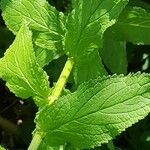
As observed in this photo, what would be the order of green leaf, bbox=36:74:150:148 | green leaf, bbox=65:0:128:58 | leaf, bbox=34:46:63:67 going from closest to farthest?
green leaf, bbox=36:74:150:148
green leaf, bbox=65:0:128:58
leaf, bbox=34:46:63:67

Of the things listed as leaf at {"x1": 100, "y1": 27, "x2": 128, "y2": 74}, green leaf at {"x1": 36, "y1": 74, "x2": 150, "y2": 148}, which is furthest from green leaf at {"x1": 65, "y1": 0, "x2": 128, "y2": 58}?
leaf at {"x1": 100, "y1": 27, "x2": 128, "y2": 74}

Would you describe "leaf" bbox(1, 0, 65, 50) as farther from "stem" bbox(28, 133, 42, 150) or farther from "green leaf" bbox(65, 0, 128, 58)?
"stem" bbox(28, 133, 42, 150)

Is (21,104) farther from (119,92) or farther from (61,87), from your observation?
(119,92)

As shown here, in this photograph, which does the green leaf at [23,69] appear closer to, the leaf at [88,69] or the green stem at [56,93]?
the green stem at [56,93]

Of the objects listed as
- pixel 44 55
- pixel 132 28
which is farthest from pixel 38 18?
pixel 132 28

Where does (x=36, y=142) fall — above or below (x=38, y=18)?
below

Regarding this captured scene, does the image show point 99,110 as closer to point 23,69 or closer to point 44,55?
point 23,69

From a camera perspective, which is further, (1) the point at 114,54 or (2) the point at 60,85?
(1) the point at 114,54

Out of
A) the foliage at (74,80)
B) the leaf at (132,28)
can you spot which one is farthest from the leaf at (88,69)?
the leaf at (132,28)
